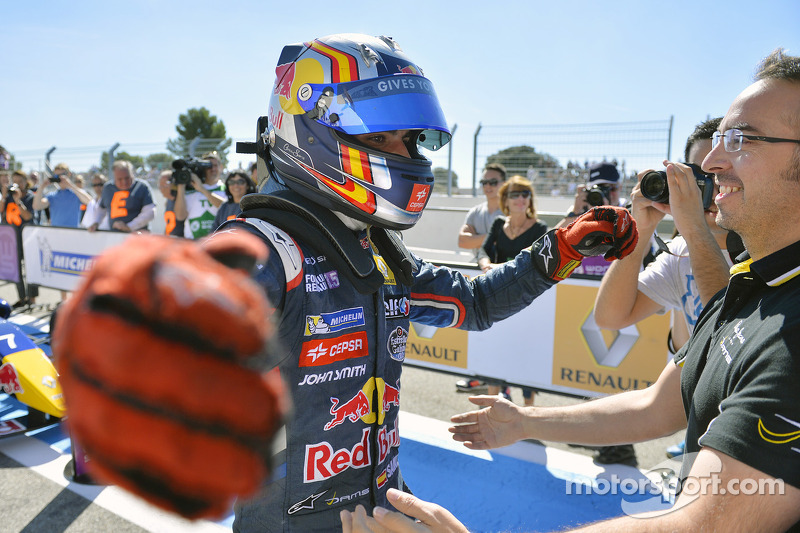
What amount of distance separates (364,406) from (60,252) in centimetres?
794

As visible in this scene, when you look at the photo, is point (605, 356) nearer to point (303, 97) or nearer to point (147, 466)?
point (303, 97)

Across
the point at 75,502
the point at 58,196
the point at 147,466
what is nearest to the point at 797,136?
the point at 147,466

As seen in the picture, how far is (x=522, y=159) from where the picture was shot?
379 inches

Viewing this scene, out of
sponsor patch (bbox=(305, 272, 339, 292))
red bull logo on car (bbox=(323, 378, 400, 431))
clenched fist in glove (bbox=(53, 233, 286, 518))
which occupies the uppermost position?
clenched fist in glove (bbox=(53, 233, 286, 518))

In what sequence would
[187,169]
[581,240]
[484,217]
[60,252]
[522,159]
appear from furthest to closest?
1. [522,159]
2. [60,252]
3. [187,169]
4. [484,217]
5. [581,240]

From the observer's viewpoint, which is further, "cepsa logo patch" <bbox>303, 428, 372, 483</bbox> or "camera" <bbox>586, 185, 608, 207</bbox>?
"camera" <bbox>586, 185, 608, 207</bbox>

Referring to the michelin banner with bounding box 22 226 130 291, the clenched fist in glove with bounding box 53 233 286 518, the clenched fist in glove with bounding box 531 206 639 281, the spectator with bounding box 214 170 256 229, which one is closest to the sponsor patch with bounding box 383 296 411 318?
the clenched fist in glove with bounding box 531 206 639 281

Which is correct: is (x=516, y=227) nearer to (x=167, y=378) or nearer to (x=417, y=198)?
(x=417, y=198)

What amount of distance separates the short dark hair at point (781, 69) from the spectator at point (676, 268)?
562mm

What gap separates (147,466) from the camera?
0.47 m

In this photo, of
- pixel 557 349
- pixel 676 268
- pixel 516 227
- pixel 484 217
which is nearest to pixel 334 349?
pixel 676 268

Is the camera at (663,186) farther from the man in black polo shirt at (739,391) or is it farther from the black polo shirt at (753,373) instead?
the black polo shirt at (753,373)

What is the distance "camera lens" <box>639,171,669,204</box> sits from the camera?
2.07 meters

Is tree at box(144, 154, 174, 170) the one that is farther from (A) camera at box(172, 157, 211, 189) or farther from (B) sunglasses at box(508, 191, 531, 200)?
(B) sunglasses at box(508, 191, 531, 200)
